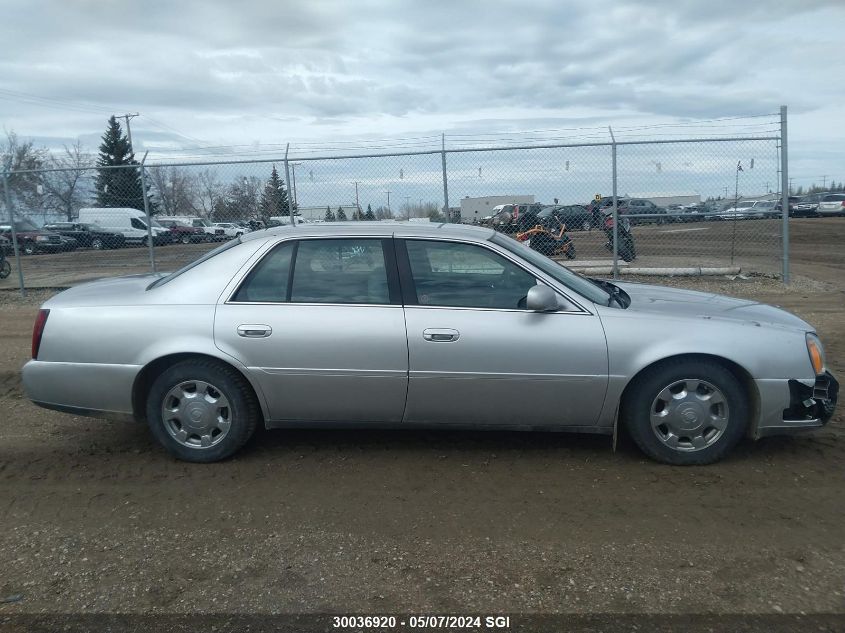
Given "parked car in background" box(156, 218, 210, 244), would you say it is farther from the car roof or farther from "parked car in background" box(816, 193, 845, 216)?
"parked car in background" box(816, 193, 845, 216)

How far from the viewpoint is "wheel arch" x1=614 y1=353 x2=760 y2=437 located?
437 centimetres

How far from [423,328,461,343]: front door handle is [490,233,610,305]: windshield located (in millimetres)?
708

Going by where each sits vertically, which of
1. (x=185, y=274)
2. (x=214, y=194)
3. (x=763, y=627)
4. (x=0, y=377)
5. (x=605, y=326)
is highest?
(x=214, y=194)

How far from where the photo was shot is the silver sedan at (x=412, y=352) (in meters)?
4.39

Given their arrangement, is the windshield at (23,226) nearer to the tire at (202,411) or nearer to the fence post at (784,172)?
the tire at (202,411)

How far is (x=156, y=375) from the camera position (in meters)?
4.70

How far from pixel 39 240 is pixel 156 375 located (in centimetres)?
1462

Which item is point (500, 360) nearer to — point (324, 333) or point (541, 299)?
point (541, 299)

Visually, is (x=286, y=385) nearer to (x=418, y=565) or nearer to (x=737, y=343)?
(x=418, y=565)

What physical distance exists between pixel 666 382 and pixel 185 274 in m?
3.11

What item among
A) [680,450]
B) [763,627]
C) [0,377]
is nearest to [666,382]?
[680,450]

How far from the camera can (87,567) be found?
3492mm

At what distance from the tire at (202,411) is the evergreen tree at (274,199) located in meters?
6.93

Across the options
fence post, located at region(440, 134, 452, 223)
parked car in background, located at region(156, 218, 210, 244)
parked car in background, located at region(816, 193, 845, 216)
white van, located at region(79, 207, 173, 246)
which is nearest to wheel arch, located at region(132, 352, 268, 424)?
fence post, located at region(440, 134, 452, 223)
